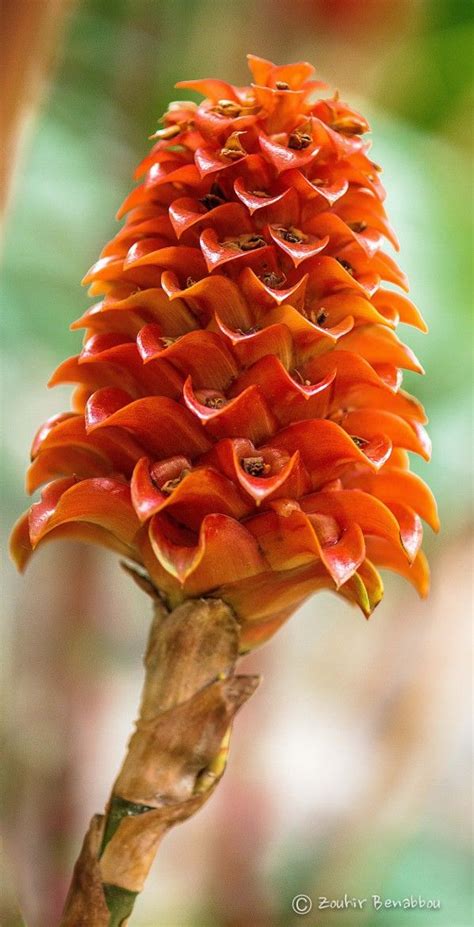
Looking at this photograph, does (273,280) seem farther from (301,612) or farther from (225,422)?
(301,612)

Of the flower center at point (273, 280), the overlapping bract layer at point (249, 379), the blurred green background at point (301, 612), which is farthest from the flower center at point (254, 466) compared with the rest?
the blurred green background at point (301, 612)

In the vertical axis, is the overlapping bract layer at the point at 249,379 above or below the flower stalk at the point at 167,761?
above

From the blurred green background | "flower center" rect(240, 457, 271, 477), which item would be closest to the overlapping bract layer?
"flower center" rect(240, 457, 271, 477)

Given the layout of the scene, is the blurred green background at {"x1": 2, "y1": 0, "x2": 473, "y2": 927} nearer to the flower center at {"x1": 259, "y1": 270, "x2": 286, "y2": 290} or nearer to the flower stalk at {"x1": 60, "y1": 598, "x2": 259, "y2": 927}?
the flower stalk at {"x1": 60, "y1": 598, "x2": 259, "y2": 927}

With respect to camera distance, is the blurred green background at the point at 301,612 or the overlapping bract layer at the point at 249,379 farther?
the blurred green background at the point at 301,612

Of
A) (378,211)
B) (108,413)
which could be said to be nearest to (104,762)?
(108,413)

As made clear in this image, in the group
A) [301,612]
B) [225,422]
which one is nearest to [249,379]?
[225,422]

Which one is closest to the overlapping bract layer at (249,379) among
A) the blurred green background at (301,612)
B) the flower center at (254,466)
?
the flower center at (254,466)

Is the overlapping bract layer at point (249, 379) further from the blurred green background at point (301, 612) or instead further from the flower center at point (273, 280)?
the blurred green background at point (301, 612)

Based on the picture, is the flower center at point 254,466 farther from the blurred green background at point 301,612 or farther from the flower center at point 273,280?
the blurred green background at point 301,612
